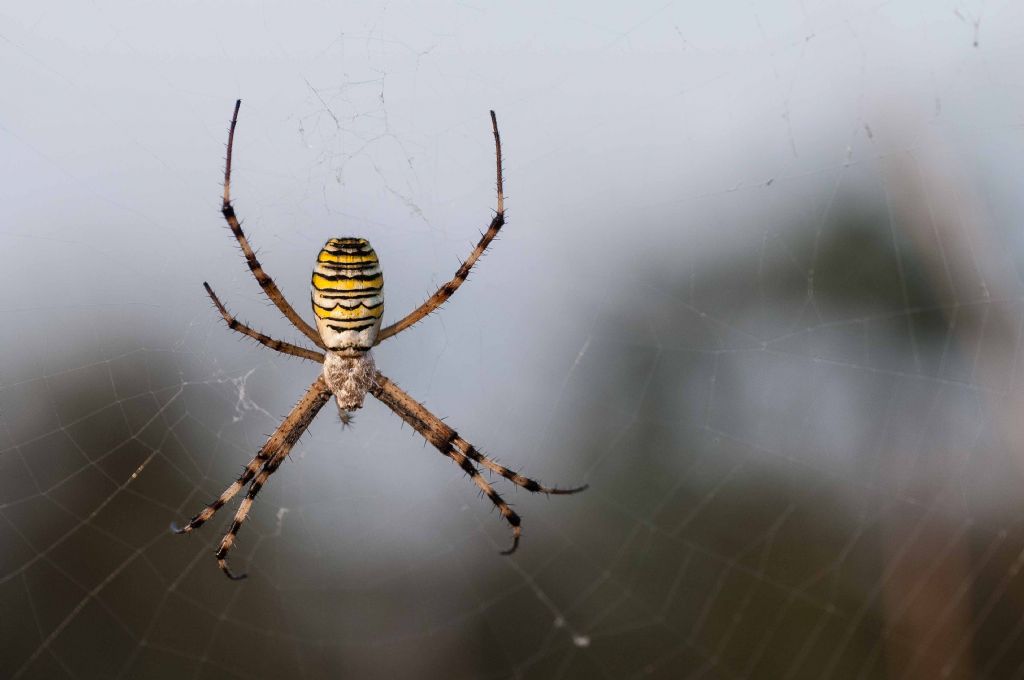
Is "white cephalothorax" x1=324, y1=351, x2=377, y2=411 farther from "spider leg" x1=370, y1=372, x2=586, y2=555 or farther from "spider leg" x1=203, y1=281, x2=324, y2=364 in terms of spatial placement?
"spider leg" x1=203, y1=281, x2=324, y2=364

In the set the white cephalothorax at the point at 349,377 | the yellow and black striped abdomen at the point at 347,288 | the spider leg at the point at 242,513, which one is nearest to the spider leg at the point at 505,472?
the white cephalothorax at the point at 349,377

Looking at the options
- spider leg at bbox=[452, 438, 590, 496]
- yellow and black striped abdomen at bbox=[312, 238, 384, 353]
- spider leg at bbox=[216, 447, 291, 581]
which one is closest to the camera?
yellow and black striped abdomen at bbox=[312, 238, 384, 353]

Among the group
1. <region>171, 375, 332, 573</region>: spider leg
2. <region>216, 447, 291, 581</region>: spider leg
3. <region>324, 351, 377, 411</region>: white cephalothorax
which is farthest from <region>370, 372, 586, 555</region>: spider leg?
<region>216, 447, 291, 581</region>: spider leg

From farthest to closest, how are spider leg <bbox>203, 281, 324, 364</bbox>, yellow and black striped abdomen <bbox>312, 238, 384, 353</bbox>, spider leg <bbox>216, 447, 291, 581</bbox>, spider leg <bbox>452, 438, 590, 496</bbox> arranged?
1. spider leg <bbox>452, 438, 590, 496</bbox>
2. spider leg <bbox>216, 447, 291, 581</bbox>
3. spider leg <bbox>203, 281, 324, 364</bbox>
4. yellow and black striped abdomen <bbox>312, 238, 384, 353</bbox>

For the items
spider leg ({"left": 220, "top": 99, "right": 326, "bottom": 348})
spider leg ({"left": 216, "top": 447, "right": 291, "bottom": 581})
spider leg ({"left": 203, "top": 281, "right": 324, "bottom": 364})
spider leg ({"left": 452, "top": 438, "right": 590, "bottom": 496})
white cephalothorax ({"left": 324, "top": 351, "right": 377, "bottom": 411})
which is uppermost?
spider leg ({"left": 220, "top": 99, "right": 326, "bottom": 348})

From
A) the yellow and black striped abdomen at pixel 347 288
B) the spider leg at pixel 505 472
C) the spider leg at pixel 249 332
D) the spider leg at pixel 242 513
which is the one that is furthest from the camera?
the spider leg at pixel 505 472

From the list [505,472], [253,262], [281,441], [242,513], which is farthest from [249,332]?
[505,472]

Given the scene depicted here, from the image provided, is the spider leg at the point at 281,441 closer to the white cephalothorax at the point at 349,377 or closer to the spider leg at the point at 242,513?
the spider leg at the point at 242,513

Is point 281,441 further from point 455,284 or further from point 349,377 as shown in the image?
point 455,284
